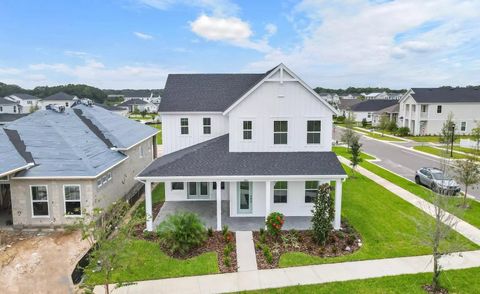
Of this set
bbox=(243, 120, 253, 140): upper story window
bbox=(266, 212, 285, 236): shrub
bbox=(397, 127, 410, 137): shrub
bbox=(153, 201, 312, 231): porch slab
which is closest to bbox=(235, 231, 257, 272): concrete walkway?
bbox=(153, 201, 312, 231): porch slab

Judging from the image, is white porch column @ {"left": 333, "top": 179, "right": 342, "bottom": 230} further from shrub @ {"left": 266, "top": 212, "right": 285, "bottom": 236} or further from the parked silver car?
the parked silver car

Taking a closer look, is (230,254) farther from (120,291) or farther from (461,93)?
(461,93)

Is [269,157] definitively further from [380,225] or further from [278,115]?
[380,225]

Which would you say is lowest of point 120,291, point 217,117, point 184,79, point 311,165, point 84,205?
point 120,291

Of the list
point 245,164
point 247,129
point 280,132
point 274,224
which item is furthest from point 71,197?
point 280,132

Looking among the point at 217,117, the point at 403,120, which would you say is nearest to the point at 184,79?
the point at 217,117
